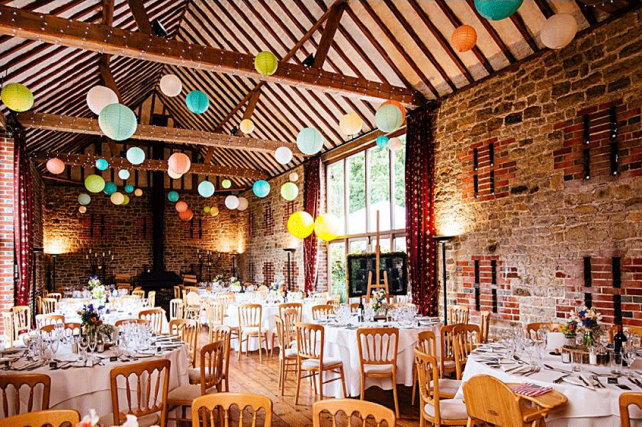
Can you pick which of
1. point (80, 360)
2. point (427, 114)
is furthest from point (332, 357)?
point (427, 114)

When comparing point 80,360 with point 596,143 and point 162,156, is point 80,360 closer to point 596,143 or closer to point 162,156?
point 596,143

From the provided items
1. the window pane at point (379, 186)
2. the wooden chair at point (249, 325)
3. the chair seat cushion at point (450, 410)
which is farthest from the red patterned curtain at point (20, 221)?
the chair seat cushion at point (450, 410)

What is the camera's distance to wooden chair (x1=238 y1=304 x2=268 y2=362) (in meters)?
8.32

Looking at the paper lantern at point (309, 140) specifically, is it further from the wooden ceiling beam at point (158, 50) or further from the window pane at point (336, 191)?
the window pane at point (336, 191)

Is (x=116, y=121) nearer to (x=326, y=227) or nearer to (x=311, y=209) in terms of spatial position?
(x=326, y=227)

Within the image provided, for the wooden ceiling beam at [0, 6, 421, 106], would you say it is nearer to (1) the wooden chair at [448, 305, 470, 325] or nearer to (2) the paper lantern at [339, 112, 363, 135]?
(2) the paper lantern at [339, 112, 363, 135]

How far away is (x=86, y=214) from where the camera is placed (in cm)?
1599

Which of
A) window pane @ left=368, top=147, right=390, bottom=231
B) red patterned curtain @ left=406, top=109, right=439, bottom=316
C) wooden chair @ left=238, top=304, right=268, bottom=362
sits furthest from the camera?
window pane @ left=368, top=147, right=390, bottom=231

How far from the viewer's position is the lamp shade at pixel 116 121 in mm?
5316

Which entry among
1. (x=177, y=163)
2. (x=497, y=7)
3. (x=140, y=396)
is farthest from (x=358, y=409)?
(x=177, y=163)

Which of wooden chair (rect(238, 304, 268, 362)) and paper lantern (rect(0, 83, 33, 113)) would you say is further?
wooden chair (rect(238, 304, 268, 362))

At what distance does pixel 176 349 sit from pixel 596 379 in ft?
11.6

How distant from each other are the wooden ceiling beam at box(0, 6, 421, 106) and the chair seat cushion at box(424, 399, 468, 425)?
4.87 m

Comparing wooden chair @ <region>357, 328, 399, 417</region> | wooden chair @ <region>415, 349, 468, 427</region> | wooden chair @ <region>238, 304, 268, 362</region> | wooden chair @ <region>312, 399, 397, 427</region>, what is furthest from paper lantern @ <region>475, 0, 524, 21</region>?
wooden chair @ <region>238, 304, 268, 362</region>
